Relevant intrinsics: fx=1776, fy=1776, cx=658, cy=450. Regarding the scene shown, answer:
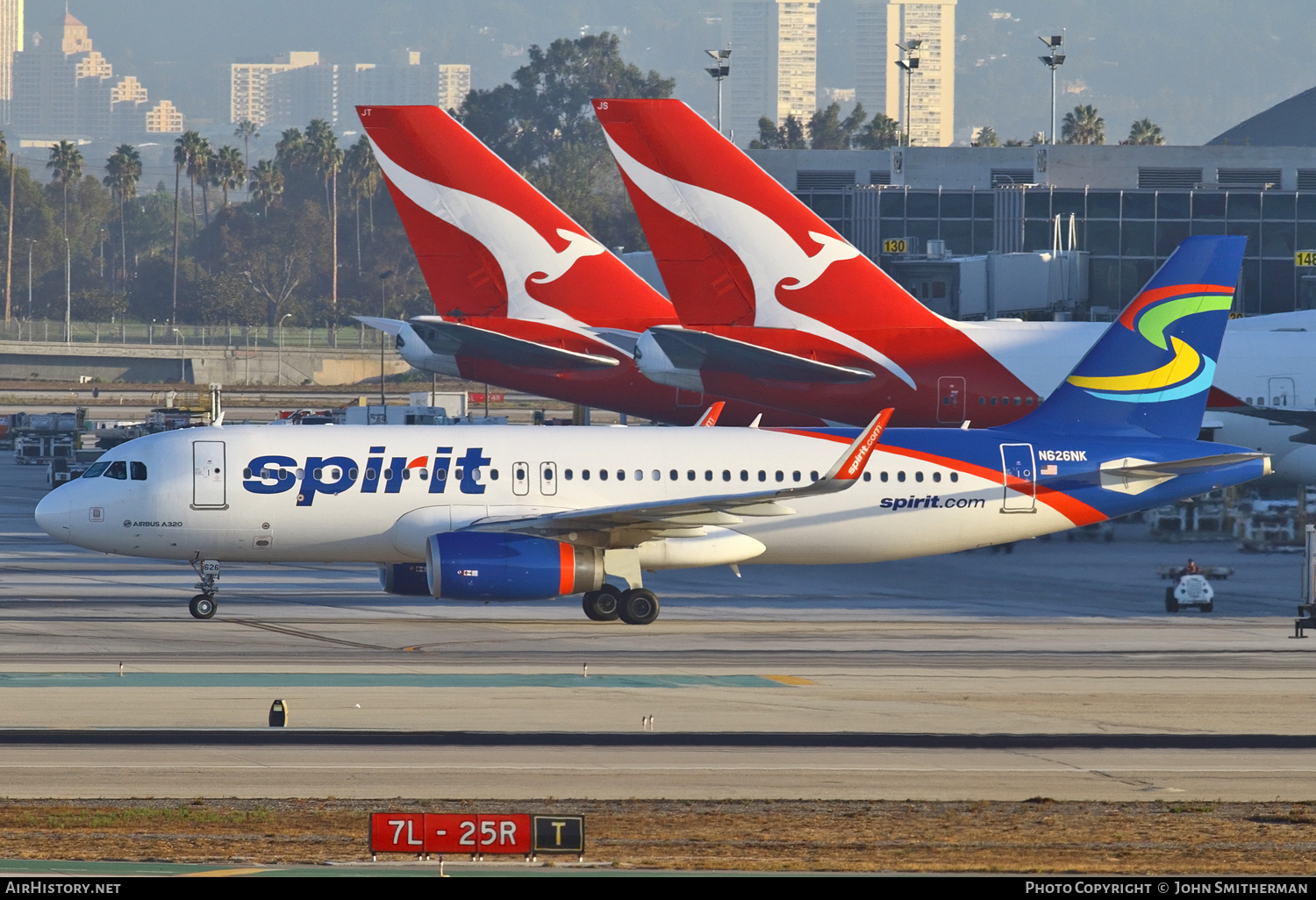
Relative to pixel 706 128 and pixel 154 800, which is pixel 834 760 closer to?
pixel 154 800

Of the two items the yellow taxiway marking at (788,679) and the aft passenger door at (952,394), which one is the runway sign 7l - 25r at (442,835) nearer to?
the yellow taxiway marking at (788,679)

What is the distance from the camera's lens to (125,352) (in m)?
154

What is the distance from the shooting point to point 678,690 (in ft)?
93.0

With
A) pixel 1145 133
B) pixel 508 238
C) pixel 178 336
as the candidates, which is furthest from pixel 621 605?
pixel 1145 133

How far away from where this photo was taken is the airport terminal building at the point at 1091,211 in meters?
78.2

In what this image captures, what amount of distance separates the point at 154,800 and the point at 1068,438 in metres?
23.9

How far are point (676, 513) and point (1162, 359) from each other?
41.0 feet

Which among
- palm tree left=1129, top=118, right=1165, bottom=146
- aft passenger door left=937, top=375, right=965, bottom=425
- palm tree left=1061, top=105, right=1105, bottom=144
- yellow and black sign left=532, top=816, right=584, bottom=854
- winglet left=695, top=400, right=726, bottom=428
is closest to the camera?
yellow and black sign left=532, top=816, right=584, bottom=854

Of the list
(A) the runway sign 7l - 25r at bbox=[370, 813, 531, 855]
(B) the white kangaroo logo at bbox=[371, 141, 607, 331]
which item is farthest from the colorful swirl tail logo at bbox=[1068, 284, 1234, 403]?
(A) the runway sign 7l - 25r at bbox=[370, 813, 531, 855]

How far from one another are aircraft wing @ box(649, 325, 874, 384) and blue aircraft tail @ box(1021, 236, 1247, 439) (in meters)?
7.79

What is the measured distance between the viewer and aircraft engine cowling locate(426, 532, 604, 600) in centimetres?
3416

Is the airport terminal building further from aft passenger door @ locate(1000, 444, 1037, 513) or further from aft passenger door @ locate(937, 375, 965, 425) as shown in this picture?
aft passenger door @ locate(1000, 444, 1037, 513)

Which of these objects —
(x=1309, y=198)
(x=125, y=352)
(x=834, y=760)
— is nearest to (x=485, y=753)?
(x=834, y=760)

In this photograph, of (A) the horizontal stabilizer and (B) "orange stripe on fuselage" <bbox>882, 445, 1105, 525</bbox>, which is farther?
(A) the horizontal stabilizer
